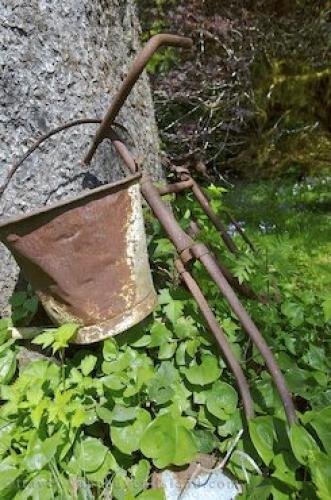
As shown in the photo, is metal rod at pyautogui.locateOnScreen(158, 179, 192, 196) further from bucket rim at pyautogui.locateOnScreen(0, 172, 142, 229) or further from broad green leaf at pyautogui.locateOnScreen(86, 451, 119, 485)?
broad green leaf at pyautogui.locateOnScreen(86, 451, 119, 485)

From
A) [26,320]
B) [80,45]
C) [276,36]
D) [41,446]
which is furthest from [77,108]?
[276,36]

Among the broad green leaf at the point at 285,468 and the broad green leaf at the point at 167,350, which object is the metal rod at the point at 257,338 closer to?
the broad green leaf at the point at 285,468

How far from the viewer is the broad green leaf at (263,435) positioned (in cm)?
142

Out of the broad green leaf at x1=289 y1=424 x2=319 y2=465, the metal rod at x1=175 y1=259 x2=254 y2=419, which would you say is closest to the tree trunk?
the metal rod at x1=175 y1=259 x2=254 y2=419

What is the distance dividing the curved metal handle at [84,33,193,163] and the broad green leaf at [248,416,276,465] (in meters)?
0.92

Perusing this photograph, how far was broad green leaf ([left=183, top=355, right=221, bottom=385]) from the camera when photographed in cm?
160

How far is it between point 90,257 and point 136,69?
1.65ft

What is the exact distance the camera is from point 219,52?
658 centimetres

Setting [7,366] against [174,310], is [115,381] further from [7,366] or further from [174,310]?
[7,366]

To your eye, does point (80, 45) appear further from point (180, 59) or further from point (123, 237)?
point (180, 59)

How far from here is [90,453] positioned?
1563 millimetres

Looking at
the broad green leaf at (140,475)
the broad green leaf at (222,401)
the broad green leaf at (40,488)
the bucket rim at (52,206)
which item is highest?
the bucket rim at (52,206)

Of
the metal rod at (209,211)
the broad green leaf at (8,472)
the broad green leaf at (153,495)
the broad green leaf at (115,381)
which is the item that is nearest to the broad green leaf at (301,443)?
the broad green leaf at (153,495)

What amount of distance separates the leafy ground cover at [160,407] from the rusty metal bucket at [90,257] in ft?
0.26
